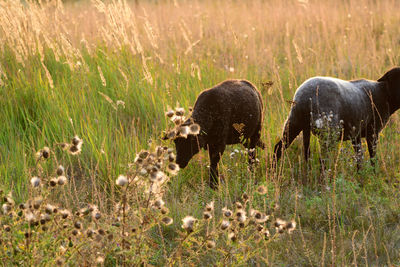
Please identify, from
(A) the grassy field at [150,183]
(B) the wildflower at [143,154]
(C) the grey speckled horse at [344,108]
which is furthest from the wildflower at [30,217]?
(C) the grey speckled horse at [344,108]

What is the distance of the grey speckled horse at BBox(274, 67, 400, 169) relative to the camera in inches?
167

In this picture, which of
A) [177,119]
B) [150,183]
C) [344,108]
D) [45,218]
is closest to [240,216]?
[150,183]

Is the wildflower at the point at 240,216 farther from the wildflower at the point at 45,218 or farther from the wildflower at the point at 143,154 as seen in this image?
the wildflower at the point at 45,218

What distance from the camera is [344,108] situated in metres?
4.36

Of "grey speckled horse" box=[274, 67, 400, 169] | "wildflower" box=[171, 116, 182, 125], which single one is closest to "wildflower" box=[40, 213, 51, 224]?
"wildflower" box=[171, 116, 182, 125]

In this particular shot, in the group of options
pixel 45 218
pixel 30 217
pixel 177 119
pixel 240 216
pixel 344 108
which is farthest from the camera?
pixel 344 108

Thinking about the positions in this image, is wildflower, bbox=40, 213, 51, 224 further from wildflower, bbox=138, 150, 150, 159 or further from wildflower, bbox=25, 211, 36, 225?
wildflower, bbox=138, 150, 150, 159

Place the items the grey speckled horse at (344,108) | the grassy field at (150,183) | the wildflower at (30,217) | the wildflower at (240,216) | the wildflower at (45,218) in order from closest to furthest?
the wildflower at (30,217) → the wildflower at (45,218) → the wildflower at (240,216) → the grassy field at (150,183) → the grey speckled horse at (344,108)

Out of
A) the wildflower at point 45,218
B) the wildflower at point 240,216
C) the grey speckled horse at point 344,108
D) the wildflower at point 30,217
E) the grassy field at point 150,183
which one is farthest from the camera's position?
the grey speckled horse at point 344,108

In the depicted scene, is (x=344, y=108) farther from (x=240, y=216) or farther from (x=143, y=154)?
(x=143, y=154)

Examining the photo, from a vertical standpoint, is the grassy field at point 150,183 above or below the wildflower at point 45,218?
below

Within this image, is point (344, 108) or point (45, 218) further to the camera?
point (344, 108)

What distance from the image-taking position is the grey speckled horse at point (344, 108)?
4.25m

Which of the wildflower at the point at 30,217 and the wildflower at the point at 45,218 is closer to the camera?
the wildflower at the point at 30,217
